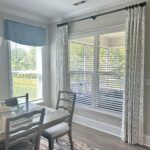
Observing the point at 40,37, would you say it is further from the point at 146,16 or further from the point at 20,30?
the point at 146,16

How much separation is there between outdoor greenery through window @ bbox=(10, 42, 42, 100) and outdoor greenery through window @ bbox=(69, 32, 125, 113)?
3.15 ft

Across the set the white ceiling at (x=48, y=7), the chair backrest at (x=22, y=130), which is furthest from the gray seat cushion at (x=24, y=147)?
the white ceiling at (x=48, y=7)

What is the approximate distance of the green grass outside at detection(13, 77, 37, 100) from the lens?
13.1ft

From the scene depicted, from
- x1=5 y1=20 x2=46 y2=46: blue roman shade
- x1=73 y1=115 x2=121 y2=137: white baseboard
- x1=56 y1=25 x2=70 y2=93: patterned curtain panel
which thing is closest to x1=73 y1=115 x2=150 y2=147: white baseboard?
x1=73 y1=115 x2=121 y2=137: white baseboard

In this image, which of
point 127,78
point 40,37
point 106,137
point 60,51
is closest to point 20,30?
point 40,37

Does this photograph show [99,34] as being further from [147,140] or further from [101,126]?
[147,140]

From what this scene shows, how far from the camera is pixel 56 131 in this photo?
93.7 inches

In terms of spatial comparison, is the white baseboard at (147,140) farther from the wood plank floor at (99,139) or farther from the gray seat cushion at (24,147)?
the gray seat cushion at (24,147)

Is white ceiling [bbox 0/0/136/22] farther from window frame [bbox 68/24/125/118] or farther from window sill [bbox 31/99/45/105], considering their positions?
window sill [bbox 31/99/45/105]

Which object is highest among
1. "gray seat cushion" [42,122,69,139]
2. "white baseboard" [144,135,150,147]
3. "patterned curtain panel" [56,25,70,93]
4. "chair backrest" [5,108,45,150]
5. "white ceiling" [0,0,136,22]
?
"white ceiling" [0,0,136,22]

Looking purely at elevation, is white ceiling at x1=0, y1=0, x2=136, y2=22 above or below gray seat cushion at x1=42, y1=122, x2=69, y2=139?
above

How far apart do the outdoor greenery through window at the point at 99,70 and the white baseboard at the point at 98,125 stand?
12.3 inches

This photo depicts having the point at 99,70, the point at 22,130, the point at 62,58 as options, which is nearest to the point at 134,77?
the point at 99,70

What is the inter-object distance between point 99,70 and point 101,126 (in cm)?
120
